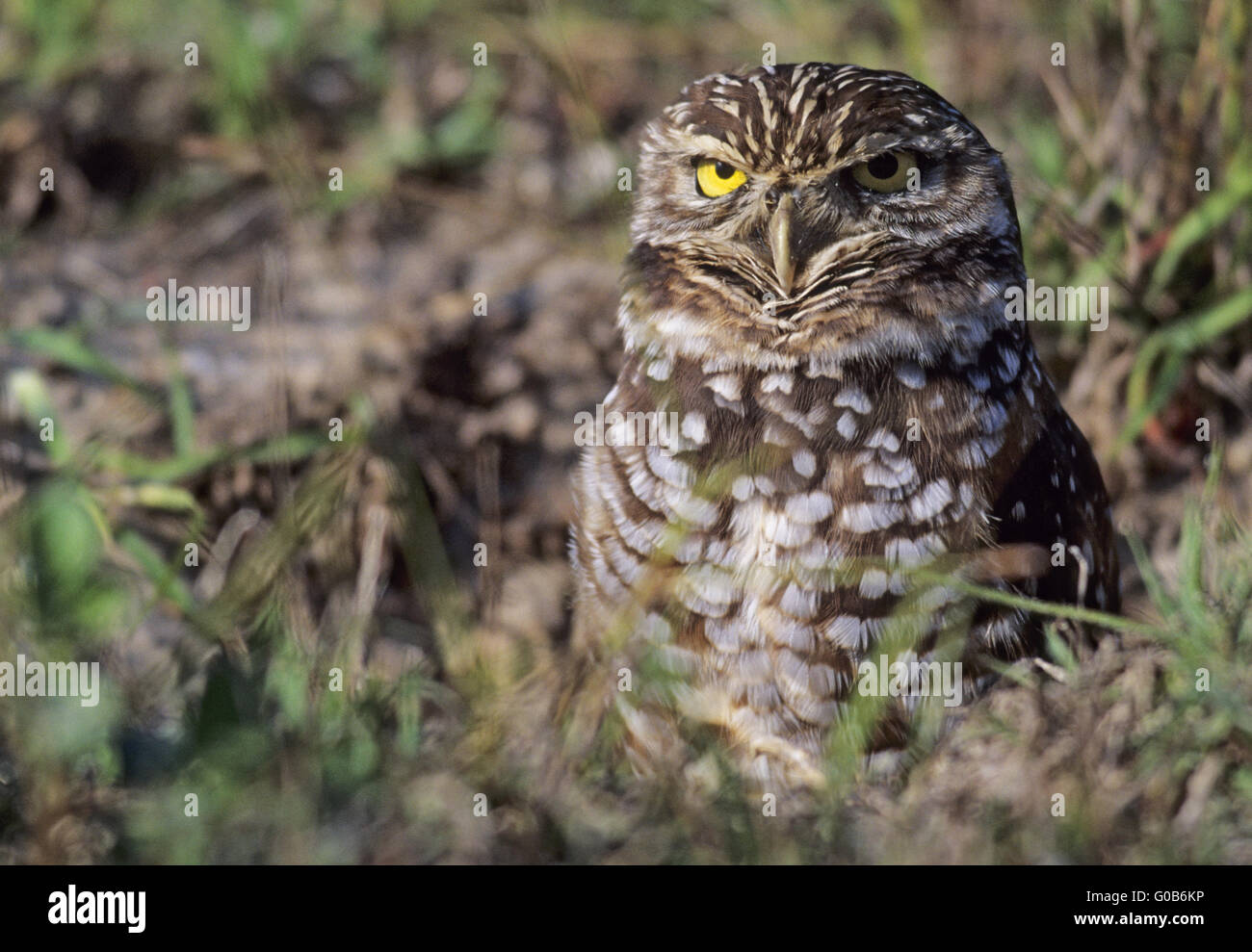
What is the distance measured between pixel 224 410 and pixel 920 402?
2.28 meters

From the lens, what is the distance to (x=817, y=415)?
2529 millimetres

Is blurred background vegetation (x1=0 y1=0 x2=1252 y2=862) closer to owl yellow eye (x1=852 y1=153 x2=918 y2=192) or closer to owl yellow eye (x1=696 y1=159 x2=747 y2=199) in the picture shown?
owl yellow eye (x1=696 y1=159 x2=747 y2=199)

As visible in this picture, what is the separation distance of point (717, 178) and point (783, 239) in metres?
0.25

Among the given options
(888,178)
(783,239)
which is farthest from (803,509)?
A: (888,178)

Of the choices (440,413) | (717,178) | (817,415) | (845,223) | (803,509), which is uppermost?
(717,178)

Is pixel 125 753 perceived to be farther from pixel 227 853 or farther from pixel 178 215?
pixel 178 215

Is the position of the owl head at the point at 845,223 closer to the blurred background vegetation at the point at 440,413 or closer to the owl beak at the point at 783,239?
the owl beak at the point at 783,239

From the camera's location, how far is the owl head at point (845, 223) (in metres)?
2.47

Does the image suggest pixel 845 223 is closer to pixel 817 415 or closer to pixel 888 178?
pixel 888 178

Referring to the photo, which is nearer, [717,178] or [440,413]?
[717,178]

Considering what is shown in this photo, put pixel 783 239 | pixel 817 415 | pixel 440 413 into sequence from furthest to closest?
pixel 440 413, pixel 817 415, pixel 783 239

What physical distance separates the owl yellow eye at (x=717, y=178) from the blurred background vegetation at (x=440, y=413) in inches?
19.3

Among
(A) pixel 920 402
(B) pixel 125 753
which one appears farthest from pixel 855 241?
(B) pixel 125 753

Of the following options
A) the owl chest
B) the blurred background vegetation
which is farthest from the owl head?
the blurred background vegetation
